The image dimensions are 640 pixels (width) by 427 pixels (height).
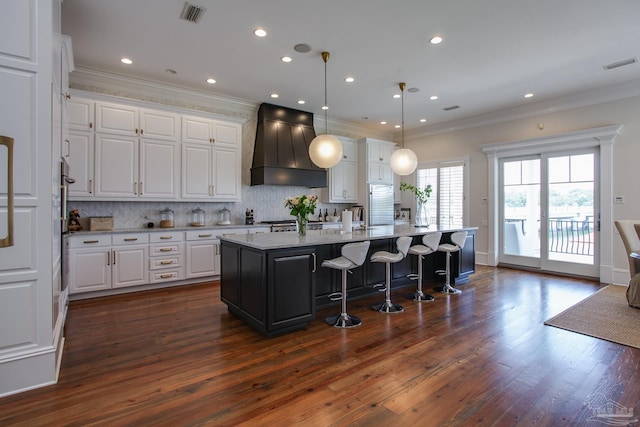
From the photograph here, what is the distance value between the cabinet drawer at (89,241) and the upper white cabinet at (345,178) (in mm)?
4193

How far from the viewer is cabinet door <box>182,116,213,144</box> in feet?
17.2

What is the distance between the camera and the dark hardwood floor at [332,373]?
1.96m

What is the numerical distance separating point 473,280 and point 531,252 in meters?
1.72

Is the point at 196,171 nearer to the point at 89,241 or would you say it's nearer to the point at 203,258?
the point at 203,258

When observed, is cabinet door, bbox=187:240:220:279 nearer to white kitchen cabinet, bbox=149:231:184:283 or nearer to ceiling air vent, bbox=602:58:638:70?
white kitchen cabinet, bbox=149:231:184:283

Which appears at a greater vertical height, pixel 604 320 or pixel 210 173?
pixel 210 173

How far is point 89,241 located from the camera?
4.34 metres

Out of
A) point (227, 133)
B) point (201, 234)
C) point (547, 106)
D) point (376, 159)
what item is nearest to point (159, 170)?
point (201, 234)

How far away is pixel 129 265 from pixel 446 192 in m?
6.47

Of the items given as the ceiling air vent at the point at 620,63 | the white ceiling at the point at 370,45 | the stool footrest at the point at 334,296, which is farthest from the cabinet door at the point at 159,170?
the ceiling air vent at the point at 620,63

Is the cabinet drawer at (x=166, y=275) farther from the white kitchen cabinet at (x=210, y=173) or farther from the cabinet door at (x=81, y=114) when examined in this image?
the cabinet door at (x=81, y=114)

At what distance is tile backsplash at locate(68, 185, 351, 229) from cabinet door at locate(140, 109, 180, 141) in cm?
109

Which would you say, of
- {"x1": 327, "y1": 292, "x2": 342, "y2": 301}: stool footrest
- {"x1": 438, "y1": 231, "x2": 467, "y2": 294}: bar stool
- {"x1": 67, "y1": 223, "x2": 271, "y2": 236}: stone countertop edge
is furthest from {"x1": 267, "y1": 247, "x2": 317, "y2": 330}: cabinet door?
{"x1": 67, "y1": 223, "x2": 271, "y2": 236}: stone countertop edge

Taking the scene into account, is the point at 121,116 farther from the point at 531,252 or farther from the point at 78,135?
the point at 531,252
